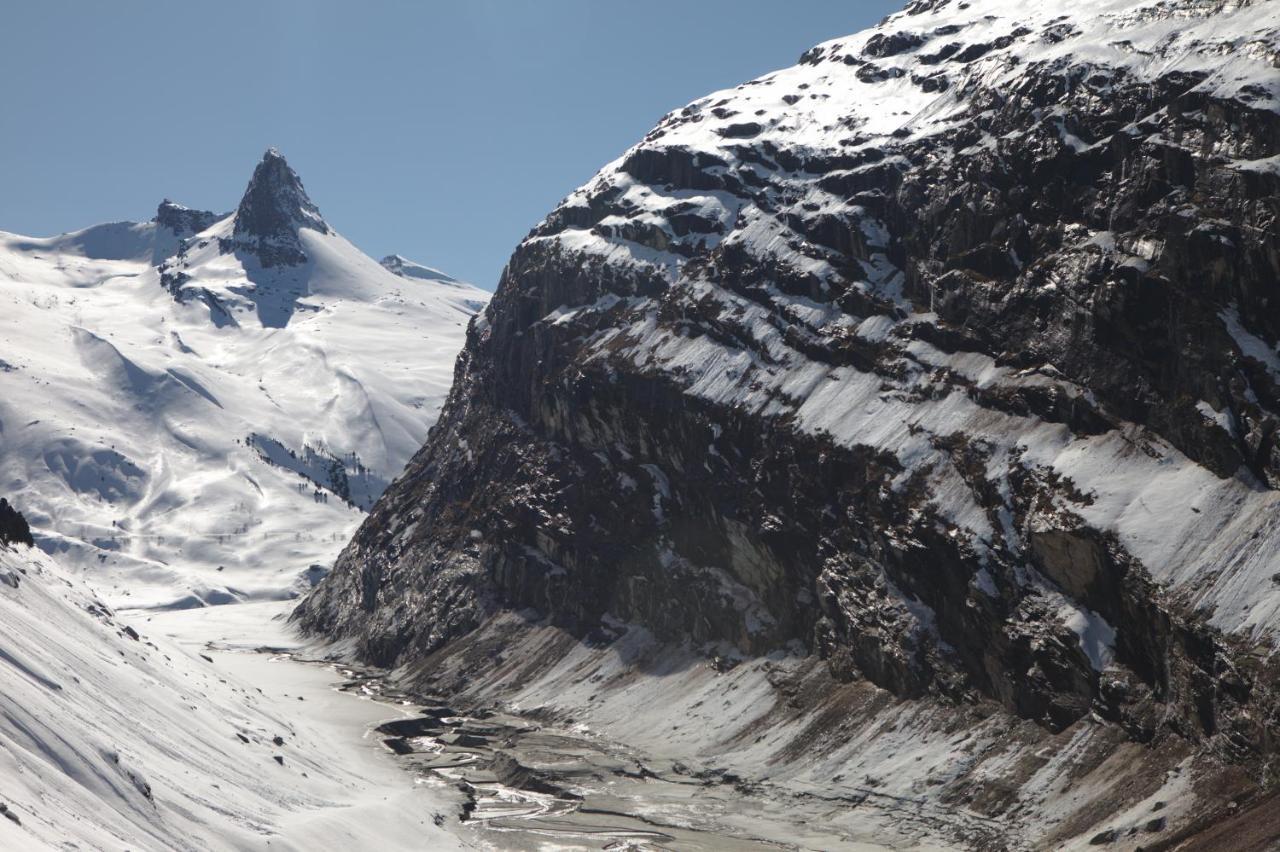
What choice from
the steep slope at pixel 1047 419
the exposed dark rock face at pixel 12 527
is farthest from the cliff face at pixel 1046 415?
the exposed dark rock face at pixel 12 527

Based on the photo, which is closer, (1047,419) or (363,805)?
(363,805)

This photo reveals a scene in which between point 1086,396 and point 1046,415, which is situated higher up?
point 1086,396

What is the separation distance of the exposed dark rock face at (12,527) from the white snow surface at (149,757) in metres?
2.45

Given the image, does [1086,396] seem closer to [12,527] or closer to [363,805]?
[363,805]

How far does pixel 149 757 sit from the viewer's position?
99250mm

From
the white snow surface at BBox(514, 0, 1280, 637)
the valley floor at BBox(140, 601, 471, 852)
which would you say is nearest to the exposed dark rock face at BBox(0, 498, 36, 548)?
the valley floor at BBox(140, 601, 471, 852)

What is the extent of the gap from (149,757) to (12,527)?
53703 mm

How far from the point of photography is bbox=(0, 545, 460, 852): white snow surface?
7731 cm

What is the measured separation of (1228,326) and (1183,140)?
27.1 meters

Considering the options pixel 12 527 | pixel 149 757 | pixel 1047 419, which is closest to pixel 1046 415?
pixel 1047 419

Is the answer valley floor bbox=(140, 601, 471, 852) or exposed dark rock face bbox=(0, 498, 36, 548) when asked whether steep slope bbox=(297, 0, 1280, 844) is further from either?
exposed dark rock face bbox=(0, 498, 36, 548)

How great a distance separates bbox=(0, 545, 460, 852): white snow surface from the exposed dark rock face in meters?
2.45

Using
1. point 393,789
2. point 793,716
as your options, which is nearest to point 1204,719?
point 793,716

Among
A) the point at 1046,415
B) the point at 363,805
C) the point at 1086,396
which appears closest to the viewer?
the point at 363,805
